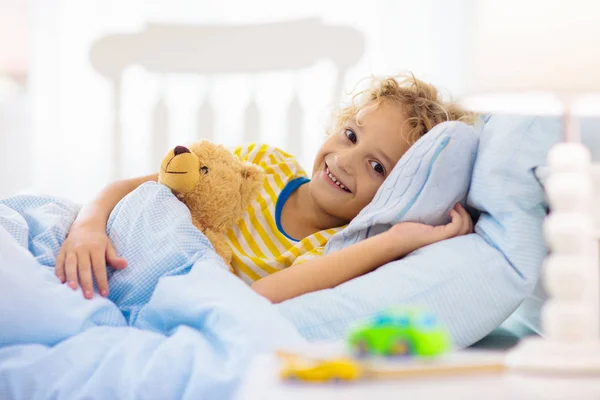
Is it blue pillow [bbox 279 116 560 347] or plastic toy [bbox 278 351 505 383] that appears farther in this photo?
blue pillow [bbox 279 116 560 347]

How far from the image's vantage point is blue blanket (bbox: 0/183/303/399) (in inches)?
30.2

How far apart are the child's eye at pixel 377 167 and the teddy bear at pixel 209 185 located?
0.22 meters

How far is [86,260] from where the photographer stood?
0.96m

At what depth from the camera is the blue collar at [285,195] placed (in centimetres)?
129

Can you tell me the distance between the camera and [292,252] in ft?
4.01

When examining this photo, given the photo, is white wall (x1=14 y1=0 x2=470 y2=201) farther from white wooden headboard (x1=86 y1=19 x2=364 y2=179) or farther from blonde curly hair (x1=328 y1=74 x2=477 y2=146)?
blonde curly hair (x1=328 y1=74 x2=477 y2=146)

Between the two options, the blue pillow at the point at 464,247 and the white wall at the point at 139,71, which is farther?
the white wall at the point at 139,71

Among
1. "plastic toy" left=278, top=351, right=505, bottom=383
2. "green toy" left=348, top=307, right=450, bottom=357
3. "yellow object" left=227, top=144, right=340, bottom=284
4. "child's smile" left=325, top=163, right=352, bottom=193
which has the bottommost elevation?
"yellow object" left=227, top=144, right=340, bottom=284

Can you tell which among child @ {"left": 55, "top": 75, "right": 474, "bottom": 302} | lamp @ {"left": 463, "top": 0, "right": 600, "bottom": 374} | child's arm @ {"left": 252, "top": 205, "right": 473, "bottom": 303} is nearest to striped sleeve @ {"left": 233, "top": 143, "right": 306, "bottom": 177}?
child @ {"left": 55, "top": 75, "right": 474, "bottom": 302}

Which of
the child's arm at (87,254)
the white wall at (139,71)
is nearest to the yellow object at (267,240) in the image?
the child's arm at (87,254)

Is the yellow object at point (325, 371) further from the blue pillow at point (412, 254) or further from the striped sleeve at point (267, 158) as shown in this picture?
the striped sleeve at point (267, 158)

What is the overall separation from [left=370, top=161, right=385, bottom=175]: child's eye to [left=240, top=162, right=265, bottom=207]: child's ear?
193 millimetres

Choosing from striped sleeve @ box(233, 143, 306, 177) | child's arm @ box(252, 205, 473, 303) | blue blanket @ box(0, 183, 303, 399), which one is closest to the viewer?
blue blanket @ box(0, 183, 303, 399)

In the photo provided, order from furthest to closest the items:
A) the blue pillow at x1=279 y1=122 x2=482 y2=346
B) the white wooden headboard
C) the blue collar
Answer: the white wooden headboard < the blue collar < the blue pillow at x1=279 y1=122 x2=482 y2=346
